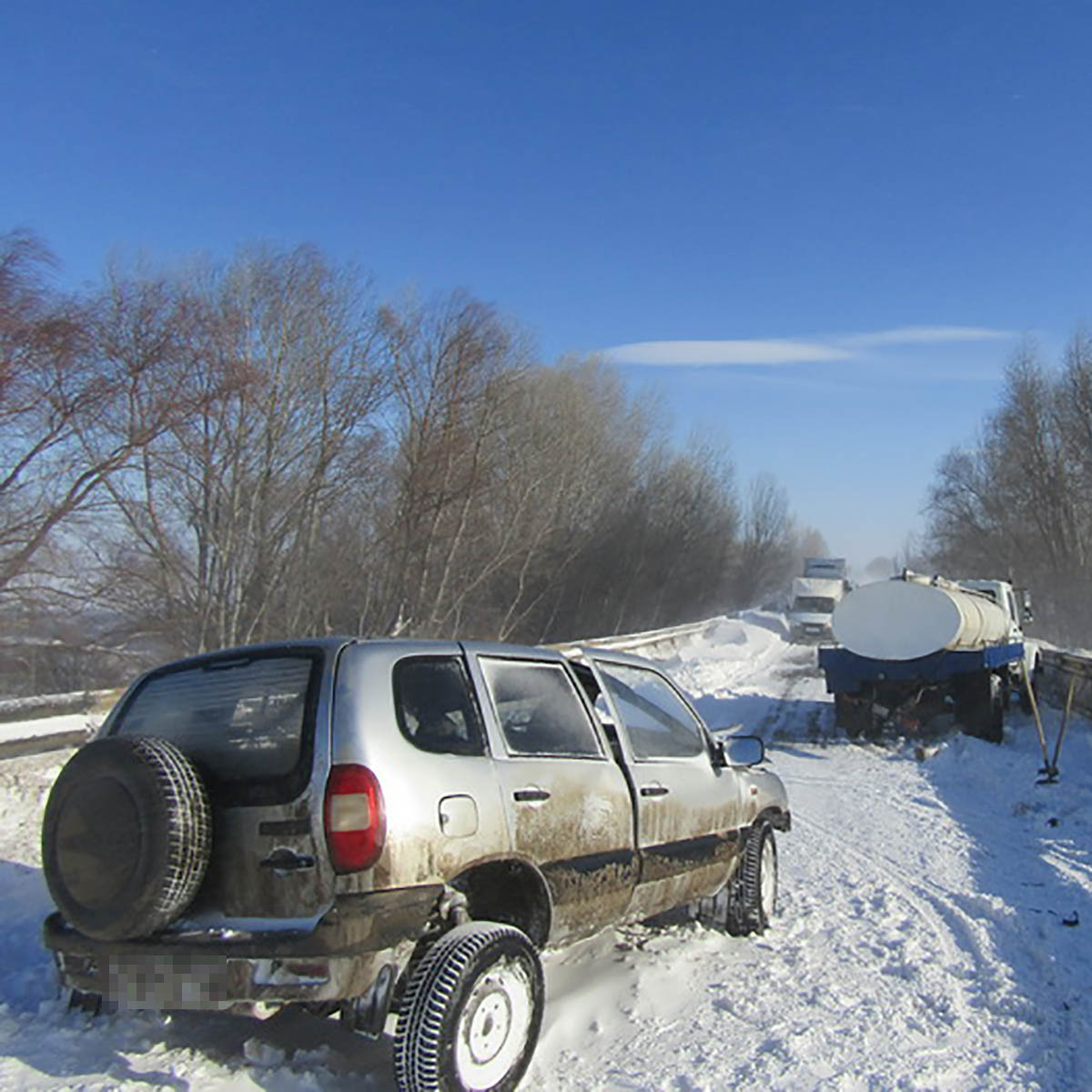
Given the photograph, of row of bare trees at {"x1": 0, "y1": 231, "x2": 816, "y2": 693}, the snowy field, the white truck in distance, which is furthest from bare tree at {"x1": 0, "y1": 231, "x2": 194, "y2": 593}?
the white truck in distance

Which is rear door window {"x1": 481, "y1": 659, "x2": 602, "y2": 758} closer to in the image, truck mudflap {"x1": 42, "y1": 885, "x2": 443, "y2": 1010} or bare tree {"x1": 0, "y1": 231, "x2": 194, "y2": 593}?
truck mudflap {"x1": 42, "y1": 885, "x2": 443, "y2": 1010}

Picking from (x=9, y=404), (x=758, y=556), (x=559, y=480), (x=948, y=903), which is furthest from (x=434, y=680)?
(x=758, y=556)

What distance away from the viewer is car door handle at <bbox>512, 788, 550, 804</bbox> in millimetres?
4035

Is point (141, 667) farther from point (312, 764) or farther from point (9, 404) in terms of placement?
point (312, 764)

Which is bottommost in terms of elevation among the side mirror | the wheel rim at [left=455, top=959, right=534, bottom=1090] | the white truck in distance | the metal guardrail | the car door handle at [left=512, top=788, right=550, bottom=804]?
the white truck in distance

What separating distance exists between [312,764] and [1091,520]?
55506mm

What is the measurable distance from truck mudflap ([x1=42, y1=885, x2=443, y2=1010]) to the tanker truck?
1216 centimetres

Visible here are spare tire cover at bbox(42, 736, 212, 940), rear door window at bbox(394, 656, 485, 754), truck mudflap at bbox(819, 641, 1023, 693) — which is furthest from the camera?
truck mudflap at bbox(819, 641, 1023, 693)

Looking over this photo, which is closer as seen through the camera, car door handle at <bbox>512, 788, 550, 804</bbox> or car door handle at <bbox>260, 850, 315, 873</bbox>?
car door handle at <bbox>260, 850, 315, 873</bbox>

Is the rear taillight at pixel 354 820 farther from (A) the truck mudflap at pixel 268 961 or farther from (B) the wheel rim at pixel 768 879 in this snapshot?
(B) the wheel rim at pixel 768 879

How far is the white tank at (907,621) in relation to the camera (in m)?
14.2

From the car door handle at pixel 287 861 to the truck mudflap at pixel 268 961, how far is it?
6.8 inches

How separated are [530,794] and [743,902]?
2.23 m

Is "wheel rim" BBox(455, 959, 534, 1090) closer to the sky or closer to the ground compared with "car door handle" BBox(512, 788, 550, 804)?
closer to the ground
